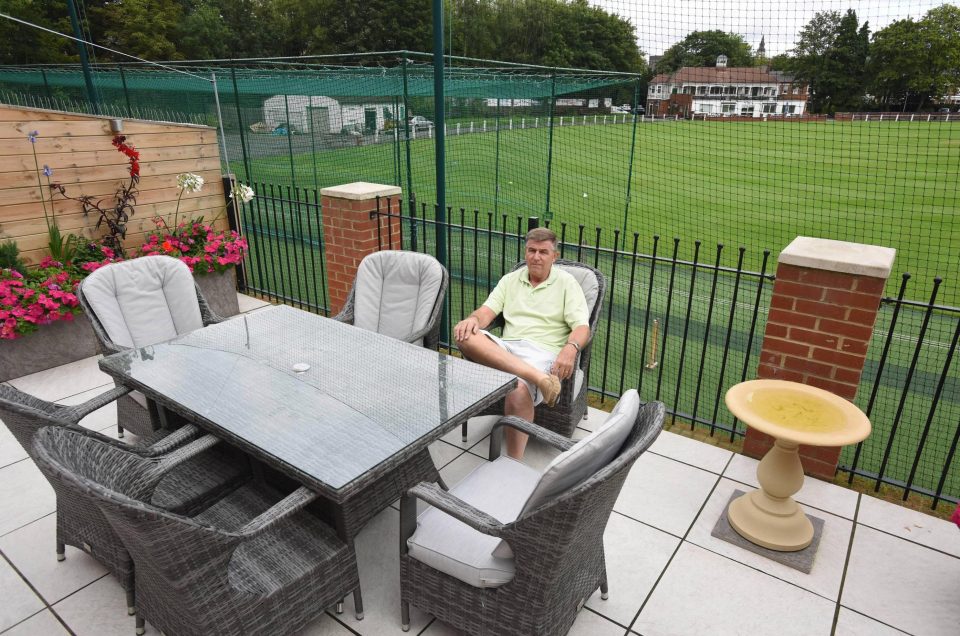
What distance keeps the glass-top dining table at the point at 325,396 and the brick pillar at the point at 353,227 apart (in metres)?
1.63

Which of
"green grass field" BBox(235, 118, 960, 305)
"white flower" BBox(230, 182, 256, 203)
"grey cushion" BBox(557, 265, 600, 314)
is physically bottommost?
"green grass field" BBox(235, 118, 960, 305)

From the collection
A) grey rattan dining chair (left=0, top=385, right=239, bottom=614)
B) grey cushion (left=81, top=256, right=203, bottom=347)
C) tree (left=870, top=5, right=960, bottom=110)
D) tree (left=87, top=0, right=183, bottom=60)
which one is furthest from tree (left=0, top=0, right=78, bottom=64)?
tree (left=870, top=5, right=960, bottom=110)

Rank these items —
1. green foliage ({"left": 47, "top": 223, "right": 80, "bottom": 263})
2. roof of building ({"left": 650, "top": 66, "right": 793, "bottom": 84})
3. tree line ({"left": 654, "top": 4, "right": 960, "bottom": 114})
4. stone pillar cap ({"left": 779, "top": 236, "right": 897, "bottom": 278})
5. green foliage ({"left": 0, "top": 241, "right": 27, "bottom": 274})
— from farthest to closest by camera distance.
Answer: tree line ({"left": 654, "top": 4, "right": 960, "bottom": 114}) → roof of building ({"left": 650, "top": 66, "right": 793, "bottom": 84}) → green foliage ({"left": 47, "top": 223, "right": 80, "bottom": 263}) → green foliage ({"left": 0, "top": 241, "right": 27, "bottom": 274}) → stone pillar cap ({"left": 779, "top": 236, "right": 897, "bottom": 278})

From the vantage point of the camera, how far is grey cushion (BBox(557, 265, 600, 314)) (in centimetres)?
314

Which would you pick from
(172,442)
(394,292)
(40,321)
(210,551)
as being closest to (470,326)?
(394,292)

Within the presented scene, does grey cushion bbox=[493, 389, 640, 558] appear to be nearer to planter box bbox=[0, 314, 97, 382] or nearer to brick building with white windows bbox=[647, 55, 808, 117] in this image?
planter box bbox=[0, 314, 97, 382]

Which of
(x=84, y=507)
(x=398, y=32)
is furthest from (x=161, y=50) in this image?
(x=84, y=507)

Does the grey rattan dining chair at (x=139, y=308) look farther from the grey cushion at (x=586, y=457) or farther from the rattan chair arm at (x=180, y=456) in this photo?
the grey cushion at (x=586, y=457)

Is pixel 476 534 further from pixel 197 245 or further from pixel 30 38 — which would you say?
pixel 30 38

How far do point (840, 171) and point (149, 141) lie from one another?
24680mm

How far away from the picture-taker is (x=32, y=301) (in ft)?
12.2

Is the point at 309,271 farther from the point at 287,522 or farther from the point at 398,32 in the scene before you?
the point at 398,32

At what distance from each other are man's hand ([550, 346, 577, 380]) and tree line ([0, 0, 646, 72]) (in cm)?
2149

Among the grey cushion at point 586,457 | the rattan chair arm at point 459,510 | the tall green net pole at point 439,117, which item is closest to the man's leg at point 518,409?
the rattan chair arm at point 459,510
